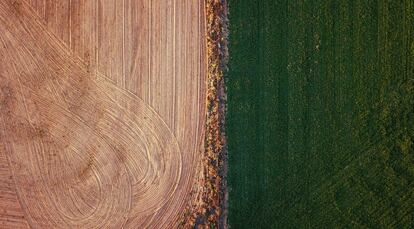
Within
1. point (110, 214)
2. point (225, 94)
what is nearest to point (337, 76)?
point (225, 94)

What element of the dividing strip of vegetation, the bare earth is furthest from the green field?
the bare earth

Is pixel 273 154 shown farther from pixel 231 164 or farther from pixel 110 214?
pixel 110 214

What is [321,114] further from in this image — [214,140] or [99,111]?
[99,111]

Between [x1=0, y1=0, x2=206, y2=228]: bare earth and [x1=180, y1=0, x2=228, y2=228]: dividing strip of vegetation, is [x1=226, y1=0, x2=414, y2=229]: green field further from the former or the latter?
[x1=0, y1=0, x2=206, y2=228]: bare earth

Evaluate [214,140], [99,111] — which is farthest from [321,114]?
[99,111]

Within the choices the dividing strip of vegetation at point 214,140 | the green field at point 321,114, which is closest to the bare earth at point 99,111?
the dividing strip of vegetation at point 214,140
